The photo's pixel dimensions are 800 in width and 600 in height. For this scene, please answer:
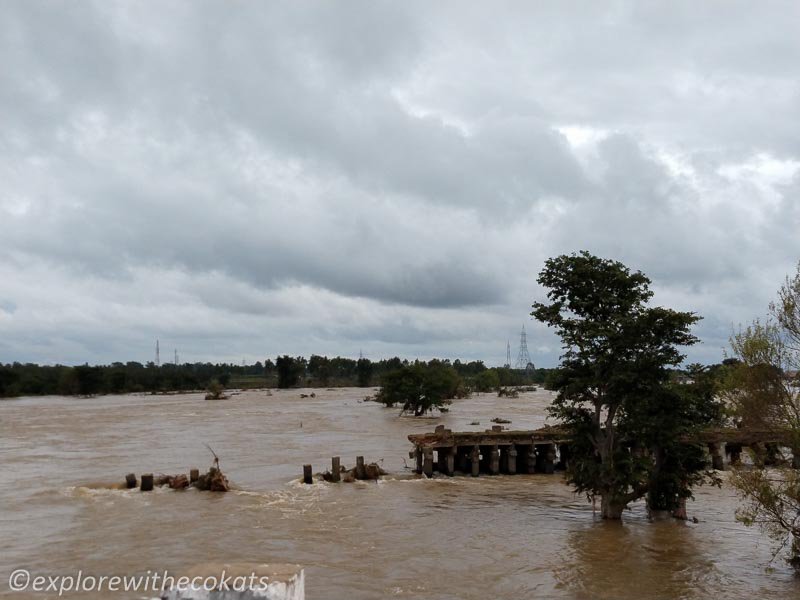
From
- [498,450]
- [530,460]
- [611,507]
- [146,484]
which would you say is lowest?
[146,484]

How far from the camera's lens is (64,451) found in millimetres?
45531

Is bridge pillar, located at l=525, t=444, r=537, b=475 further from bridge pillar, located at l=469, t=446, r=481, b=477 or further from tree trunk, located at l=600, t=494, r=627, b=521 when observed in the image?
tree trunk, located at l=600, t=494, r=627, b=521

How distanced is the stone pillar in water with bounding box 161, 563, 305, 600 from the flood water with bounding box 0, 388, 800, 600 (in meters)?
13.0

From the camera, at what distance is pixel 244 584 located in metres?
3.36

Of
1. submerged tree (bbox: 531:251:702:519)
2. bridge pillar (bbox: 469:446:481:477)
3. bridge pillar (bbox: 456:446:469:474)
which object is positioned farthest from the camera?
bridge pillar (bbox: 456:446:469:474)

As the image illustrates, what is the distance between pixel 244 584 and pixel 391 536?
63.5 feet

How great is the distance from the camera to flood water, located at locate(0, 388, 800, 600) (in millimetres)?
16656

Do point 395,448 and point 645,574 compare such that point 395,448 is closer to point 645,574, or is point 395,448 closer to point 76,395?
point 645,574

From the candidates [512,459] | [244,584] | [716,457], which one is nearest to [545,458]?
[512,459]

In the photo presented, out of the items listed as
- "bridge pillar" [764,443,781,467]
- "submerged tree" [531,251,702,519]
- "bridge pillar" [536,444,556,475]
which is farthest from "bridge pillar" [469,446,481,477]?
"bridge pillar" [764,443,781,467]

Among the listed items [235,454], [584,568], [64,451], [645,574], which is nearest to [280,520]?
[584,568]

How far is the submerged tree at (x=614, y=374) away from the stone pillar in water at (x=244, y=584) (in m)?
18.3

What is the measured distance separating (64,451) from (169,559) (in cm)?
3162

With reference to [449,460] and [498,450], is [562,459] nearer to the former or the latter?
[498,450]
